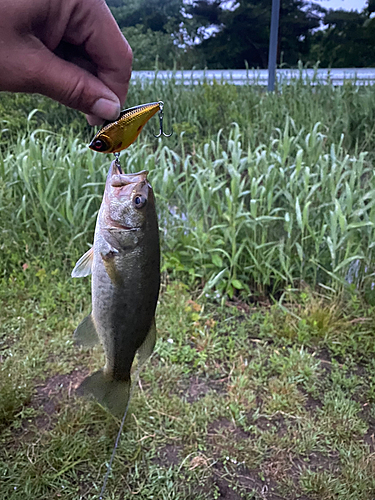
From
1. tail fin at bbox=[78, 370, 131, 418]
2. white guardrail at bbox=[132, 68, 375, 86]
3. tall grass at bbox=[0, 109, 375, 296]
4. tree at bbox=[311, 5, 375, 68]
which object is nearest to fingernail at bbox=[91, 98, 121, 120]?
tail fin at bbox=[78, 370, 131, 418]

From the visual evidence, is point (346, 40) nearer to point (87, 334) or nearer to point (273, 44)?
point (273, 44)

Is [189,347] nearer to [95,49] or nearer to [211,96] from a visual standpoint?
[95,49]

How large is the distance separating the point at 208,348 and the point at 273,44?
3.86 m

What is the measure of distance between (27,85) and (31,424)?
142cm

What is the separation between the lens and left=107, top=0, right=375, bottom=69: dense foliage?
516cm

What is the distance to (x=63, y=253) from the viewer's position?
9.38 ft

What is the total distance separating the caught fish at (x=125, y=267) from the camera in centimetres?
104

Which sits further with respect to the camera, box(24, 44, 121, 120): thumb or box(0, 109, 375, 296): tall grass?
box(0, 109, 375, 296): tall grass

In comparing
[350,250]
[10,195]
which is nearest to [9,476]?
[10,195]

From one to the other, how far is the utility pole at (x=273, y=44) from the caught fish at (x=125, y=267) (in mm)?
4389

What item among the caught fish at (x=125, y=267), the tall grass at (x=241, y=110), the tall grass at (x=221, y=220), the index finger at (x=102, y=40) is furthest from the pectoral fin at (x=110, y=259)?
the tall grass at (x=241, y=110)

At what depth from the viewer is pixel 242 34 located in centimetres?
543

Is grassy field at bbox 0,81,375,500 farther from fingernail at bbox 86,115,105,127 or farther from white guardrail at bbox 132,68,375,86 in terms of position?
white guardrail at bbox 132,68,375,86

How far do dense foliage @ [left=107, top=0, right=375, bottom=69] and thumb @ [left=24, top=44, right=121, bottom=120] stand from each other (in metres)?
4.20
